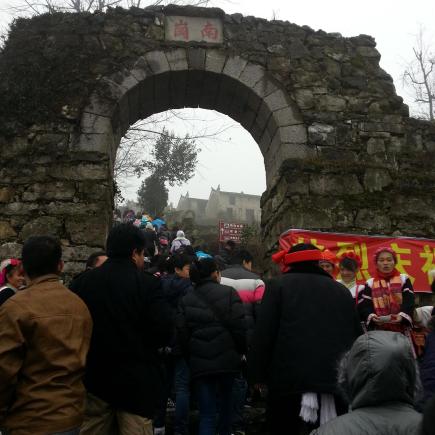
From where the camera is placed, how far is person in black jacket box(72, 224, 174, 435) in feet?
7.68

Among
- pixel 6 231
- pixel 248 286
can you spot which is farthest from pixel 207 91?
pixel 248 286

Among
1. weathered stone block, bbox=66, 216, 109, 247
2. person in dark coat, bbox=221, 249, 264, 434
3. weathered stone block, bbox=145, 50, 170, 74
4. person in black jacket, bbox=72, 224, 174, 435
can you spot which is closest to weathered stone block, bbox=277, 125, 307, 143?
weathered stone block, bbox=145, 50, 170, 74

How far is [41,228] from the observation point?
527cm

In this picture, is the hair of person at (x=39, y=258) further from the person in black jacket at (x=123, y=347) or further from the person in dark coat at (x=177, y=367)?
the person in dark coat at (x=177, y=367)

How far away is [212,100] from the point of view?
6703 millimetres

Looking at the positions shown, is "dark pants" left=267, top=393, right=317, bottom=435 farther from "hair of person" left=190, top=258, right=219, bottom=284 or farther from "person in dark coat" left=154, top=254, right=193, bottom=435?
"hair of person" left=190, top=258, right=219, bottom=284

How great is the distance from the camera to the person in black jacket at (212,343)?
324 centimetres

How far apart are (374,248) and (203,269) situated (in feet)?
9.00

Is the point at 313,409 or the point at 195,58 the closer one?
the point at 313,409

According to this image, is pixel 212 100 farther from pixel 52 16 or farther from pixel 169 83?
pixel 52 16

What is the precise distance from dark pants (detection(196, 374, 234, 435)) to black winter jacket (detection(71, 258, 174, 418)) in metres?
0.87

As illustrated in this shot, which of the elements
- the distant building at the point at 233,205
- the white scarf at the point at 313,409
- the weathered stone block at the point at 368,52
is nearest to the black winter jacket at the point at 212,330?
the white scarf at the point at 313,409

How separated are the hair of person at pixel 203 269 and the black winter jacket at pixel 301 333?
900 mm

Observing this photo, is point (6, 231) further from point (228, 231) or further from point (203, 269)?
point (228, 231)
